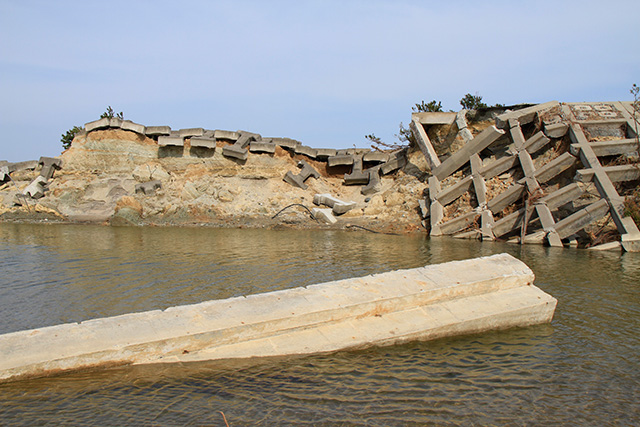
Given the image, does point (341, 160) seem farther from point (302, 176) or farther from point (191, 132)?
point (191, 132)

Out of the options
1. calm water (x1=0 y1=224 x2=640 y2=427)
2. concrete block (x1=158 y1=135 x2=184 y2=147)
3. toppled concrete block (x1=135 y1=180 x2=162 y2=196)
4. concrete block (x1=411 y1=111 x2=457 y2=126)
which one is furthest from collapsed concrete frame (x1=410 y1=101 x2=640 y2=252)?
toppled concrete block (x1=135 y1=180 x2=162 y2=196)

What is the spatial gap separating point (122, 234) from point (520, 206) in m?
11.6

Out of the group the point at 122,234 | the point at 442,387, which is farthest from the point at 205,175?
the point at 442,387

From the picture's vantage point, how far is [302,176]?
19891 mm

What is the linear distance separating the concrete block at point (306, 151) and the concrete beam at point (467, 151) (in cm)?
Result: 737

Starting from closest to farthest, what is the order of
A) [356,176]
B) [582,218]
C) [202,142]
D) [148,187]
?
[582,218]
[148,187]
[202,142]
[356,176]

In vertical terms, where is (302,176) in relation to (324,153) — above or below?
below

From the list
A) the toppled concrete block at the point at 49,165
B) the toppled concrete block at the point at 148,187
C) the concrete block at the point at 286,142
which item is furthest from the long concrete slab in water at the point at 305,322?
the toppled concrete block at the point at 49,165

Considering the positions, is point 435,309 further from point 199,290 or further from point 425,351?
point 199,290

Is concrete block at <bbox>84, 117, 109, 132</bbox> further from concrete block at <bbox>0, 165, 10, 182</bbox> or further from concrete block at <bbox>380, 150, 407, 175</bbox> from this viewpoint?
concrete block at <bbox>380, 150, 407, 175</bbox>

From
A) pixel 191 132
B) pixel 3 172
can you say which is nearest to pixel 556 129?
pixel 191 132

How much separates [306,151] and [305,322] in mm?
17155

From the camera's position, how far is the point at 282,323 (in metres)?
4.87

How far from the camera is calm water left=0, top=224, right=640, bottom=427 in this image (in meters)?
3.62
